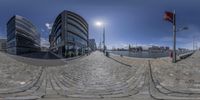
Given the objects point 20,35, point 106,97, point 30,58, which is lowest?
point 106,97

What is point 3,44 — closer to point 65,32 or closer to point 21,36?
point 21,36

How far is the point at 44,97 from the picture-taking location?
6.91m

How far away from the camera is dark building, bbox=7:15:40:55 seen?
10805 millimetres

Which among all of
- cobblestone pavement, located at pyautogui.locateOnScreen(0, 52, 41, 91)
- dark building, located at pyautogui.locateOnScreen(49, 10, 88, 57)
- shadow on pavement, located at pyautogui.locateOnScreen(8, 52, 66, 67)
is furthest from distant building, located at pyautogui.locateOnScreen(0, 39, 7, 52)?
dark building, located at pyautogui.locateOnScreen(49, 10, 88, 57)

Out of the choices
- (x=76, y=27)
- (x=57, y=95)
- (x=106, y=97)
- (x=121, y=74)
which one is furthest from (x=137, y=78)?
(x=76, y=27)

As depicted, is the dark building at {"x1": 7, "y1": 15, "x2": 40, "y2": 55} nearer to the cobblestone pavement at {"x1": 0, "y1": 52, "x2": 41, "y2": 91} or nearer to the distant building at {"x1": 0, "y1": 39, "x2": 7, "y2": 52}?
the distant building at {"x1": 0, "y1": 39, "x2": 7, "y2": 52}

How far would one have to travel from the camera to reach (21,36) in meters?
11.5

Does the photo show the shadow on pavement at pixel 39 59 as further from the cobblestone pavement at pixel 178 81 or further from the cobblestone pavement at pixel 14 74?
the cobblestone pavement at pixel 178 81

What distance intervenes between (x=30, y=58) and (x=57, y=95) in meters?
7.07

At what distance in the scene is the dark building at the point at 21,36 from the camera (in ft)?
35.4

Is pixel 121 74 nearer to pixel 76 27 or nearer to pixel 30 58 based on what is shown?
pixel 76 27

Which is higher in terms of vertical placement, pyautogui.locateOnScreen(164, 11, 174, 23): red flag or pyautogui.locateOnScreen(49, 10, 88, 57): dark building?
pyautogui.locateOnScreen(164, 11, 174, 23): red flag

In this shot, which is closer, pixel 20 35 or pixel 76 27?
pixel 20 35

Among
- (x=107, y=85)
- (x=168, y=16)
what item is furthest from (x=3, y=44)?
(x=168, y=16)
